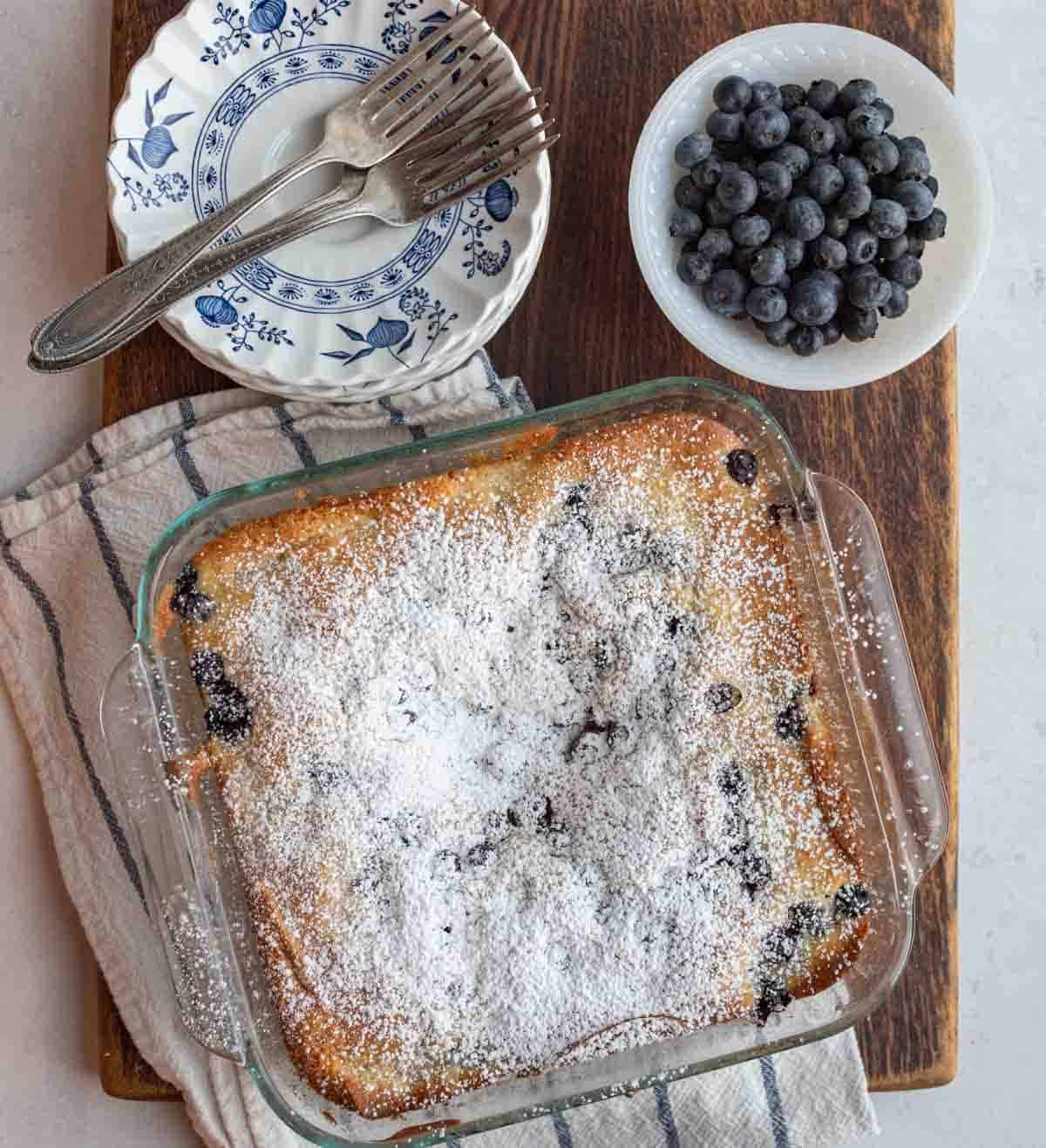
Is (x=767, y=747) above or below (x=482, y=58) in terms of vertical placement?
below

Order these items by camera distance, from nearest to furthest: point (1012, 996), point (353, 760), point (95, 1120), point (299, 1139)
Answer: point (353, 760) < point (299, 1139) < point (95, 1120) < point (1012, 996)

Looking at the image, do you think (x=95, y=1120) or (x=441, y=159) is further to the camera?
(x=95, y=1120)

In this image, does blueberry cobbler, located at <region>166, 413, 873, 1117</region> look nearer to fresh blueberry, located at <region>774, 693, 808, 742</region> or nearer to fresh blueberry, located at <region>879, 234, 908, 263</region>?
fresh blueberry, located at <region>774, 693, 808, 742</region>

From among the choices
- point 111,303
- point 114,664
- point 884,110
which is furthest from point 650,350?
point 114,664

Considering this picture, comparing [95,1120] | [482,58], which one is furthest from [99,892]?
[482,58]

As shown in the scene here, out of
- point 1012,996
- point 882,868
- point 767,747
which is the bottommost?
point 1012,996

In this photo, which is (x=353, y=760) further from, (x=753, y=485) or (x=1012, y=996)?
(x=1012, y=996)

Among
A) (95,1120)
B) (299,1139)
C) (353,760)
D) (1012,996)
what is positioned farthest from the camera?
(1012,996)

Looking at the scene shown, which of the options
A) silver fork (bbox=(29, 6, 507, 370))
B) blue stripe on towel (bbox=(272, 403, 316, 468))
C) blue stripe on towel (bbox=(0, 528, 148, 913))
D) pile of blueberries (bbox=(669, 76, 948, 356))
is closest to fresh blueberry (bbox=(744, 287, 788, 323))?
pile of blueberries (bbox=(669, 76, 948, 356))
